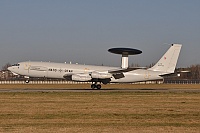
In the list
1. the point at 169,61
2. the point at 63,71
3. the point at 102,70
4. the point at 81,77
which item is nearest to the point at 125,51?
the point at 102,70

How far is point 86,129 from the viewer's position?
1694 centimetres

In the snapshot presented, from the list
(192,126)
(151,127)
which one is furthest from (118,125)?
(192,126)

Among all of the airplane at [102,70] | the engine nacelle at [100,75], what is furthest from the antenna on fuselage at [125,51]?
the engine nacelle at [100,75]

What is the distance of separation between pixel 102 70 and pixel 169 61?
10.3 metres

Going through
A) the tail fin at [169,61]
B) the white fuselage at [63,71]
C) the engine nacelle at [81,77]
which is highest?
the tail fin at [169,61]

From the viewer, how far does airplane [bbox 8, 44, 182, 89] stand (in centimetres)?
5866

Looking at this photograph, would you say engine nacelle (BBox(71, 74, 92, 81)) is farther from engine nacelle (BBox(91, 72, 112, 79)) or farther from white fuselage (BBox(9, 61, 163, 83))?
white fuselage (BBox(9, 61, 163, 83))

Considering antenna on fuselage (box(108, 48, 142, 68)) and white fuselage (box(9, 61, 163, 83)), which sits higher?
antenna on fuselage (box(108, 48, 142, 68))

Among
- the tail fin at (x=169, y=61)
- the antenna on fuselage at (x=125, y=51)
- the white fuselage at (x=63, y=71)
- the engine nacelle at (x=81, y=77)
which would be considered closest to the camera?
the engine nacelle at (x=81, y=77)

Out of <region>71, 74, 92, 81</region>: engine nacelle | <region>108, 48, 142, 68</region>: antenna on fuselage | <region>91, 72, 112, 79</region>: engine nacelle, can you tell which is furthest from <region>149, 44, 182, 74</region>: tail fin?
<region>71, 74, 92, 81</region>: engine nacelle

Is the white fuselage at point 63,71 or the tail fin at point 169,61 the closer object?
the white fuselage at point 63,71

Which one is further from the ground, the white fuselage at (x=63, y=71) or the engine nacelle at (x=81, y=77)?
the white fuselage at (x=63, y=71)

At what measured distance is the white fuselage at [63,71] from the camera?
5862cm

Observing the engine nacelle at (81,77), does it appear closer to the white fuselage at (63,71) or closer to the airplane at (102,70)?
the airplane at (102,70)
